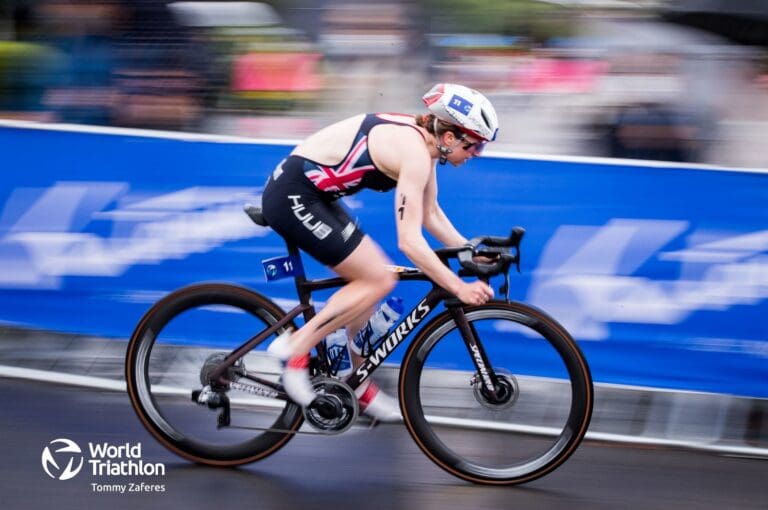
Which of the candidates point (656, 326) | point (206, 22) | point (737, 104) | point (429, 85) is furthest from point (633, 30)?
point (206, 22)

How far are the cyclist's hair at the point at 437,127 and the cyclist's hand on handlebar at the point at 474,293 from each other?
2.16 ft

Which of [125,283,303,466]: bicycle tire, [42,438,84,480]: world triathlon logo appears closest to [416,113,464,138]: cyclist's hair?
[125,283,303,466]: bicycle tire

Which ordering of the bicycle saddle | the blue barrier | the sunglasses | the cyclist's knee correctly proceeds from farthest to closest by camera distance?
the blue barrier → the bicycle saddle → the cyclist's knee → the sunglasses

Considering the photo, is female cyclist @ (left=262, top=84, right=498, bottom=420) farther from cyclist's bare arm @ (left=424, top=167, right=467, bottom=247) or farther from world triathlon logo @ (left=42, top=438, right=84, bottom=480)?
world triathlon logo @ (left=42, top=438, right=84, bottom=480)

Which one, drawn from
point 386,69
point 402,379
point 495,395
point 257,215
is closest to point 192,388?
point 257,215

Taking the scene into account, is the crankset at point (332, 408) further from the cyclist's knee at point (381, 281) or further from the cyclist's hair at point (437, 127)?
the cyclist's hair at point (437, 127)

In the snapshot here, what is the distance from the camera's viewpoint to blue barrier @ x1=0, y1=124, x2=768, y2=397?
640cm

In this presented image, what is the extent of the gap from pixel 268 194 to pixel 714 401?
9.98ft

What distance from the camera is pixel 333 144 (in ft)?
16.4

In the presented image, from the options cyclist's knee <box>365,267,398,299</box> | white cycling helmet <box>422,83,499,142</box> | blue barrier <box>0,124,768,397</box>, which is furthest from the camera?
blue barrier <box>0,124,768,397</box>

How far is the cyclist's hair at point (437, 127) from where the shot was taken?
4914mm

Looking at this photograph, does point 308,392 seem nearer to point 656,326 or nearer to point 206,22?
point 656,326

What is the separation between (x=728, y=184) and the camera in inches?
252

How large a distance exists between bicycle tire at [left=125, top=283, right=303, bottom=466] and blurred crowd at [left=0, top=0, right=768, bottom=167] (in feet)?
7.69
